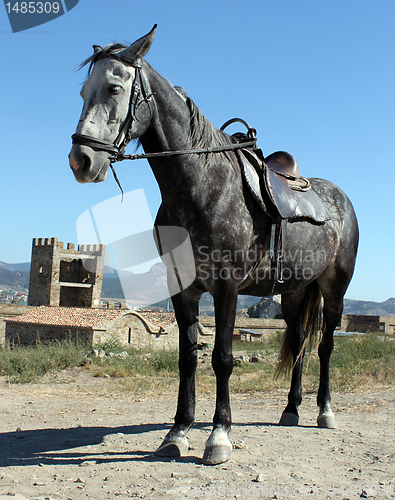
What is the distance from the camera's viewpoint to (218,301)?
352 centimetres

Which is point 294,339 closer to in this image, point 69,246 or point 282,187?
point 282,187

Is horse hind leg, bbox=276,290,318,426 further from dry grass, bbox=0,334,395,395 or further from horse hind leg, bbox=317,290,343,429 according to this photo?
dry grass, bbox=0,334,395,395

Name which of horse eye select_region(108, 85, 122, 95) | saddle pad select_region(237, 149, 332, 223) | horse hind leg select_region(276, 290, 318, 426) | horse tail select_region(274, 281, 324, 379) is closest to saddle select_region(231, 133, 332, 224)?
saddle pad select_region(237, 149, 332, 223)

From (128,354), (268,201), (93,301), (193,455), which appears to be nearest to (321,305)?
(268,201)

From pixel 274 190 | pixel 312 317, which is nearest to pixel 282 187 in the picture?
pixel 274 190

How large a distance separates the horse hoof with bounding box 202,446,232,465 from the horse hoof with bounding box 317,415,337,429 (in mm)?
1835

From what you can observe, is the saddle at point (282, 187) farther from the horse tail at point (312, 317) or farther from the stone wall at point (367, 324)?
the stone wall at point (367, 324)

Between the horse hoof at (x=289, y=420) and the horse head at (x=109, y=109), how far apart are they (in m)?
3.45

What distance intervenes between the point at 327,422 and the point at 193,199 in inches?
118

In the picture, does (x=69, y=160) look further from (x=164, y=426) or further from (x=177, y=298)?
(x=164, y=426)

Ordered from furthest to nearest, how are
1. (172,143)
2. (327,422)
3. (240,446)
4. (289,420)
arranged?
1. (289,420)
2. (327,422)
3. (240,446)
4. (172,143)

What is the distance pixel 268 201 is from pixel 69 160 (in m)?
1.81

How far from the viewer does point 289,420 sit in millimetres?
4906

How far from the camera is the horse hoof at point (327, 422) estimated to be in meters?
4.75
